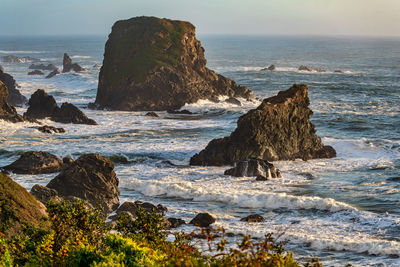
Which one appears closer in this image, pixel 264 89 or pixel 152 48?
pixel 152 48

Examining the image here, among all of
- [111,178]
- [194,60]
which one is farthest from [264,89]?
[111,178]

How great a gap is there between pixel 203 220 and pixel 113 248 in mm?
16632

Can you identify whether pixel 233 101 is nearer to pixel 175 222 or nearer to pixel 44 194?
pixel 175 222

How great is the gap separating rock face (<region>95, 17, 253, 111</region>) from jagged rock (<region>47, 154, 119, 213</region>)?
42.7 metres

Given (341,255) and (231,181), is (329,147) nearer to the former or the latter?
(231,181)

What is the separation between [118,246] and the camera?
1547 cm

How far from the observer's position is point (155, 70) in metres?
83.8

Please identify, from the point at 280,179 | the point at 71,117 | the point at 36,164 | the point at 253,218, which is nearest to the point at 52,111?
the point at 71,117

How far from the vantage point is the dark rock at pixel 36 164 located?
143 feet

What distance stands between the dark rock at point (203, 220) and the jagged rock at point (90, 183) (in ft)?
18.4

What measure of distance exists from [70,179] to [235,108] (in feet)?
154

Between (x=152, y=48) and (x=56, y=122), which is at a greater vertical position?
(x=152, y=48)

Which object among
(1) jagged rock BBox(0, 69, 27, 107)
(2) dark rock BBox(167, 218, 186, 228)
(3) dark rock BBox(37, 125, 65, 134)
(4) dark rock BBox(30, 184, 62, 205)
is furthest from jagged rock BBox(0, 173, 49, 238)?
(1) jagged rock BBox(0, 69, 27, 107)

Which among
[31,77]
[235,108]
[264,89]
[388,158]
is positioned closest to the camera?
[388,158]
